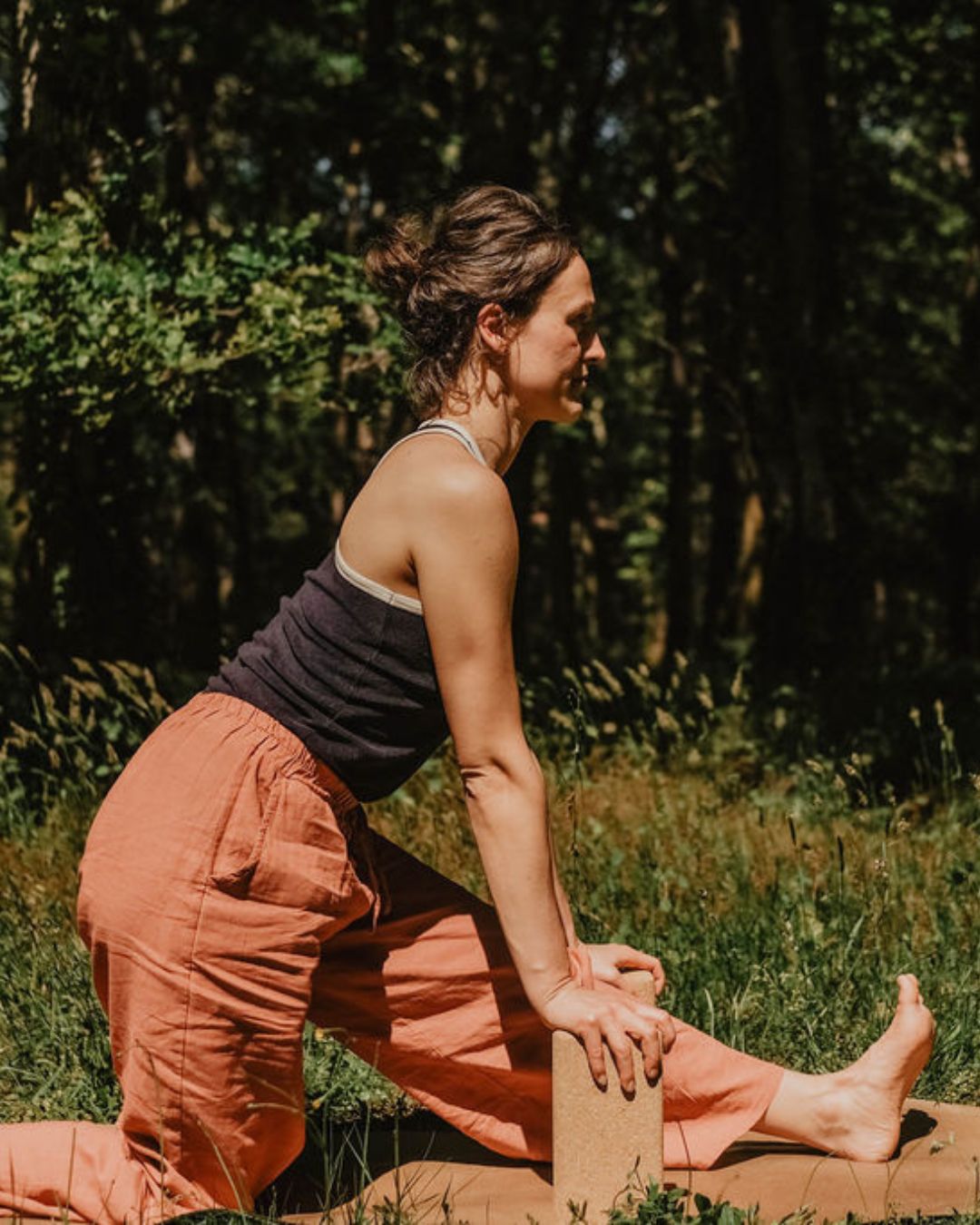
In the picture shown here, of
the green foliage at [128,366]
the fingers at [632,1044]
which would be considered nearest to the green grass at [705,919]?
the fingers at [632,1044]

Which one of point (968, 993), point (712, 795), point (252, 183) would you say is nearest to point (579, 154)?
point (252, 183)

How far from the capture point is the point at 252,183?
17.2 meters

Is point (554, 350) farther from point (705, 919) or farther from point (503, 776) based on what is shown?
point (705, 919)

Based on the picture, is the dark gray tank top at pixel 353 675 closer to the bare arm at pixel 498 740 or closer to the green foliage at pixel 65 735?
the bare arm at pixel 498 740

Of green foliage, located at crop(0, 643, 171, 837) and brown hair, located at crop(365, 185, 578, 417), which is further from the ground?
brown hair, located at crop(365, 185, 578, 417)

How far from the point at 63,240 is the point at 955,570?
15.0 m

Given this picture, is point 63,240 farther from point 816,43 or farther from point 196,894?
point 816,43

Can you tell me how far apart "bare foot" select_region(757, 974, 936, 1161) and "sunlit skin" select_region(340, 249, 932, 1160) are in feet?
1.39

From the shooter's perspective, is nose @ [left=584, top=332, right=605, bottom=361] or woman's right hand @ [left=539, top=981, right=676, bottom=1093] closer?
woman's right hand @ [left=539, top=981, right=676, bottom=1093]

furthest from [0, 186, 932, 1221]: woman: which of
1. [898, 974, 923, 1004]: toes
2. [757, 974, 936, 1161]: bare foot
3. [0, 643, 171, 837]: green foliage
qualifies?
[0, 643, 171, 837]: green foliage

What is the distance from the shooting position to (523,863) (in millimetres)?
2879

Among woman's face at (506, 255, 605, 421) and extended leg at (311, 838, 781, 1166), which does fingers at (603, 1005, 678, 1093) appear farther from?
woman's face at (506, 255, 605, 421)

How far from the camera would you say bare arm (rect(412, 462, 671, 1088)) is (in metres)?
2.84

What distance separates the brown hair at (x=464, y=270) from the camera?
119 inches
